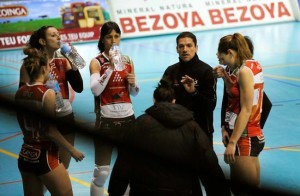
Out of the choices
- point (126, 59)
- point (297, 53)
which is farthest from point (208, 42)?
point (126, 59)

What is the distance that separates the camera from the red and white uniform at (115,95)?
5.53 m

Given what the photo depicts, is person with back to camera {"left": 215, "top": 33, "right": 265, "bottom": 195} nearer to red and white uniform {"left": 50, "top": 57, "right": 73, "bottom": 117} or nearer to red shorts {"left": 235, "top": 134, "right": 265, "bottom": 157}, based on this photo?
red shorts {"left": 235, "top": 134, "right": 265, "bottom": 157}

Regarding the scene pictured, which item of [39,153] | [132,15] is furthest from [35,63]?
[132,15]

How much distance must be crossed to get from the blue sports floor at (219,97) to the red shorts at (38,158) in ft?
0.91

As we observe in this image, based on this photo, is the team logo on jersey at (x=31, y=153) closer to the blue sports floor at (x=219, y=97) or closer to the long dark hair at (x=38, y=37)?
the blue sports floor at (x=219, y=97)

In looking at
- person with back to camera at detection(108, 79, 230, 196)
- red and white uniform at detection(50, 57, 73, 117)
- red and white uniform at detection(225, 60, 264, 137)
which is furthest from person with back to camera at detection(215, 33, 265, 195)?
red and white uniform at detection(50, 57, 73, 117)

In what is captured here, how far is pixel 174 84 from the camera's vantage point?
5223 millimetres

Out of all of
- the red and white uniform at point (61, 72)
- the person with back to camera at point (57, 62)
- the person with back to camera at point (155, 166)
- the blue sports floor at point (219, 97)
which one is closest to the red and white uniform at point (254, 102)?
the blue sports floor at point (219, 97)

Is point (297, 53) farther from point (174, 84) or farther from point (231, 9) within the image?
point (174, 84)

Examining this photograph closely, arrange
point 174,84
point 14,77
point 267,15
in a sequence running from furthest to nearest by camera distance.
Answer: point 267,15
point 14,77
point 174,84

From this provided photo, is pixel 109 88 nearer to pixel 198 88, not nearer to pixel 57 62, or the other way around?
pixel 57 62

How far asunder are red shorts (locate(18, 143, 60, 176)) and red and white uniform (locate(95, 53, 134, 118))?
87 centimetres

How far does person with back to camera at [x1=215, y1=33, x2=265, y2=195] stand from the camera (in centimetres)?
472

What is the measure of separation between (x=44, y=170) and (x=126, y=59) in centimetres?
137
